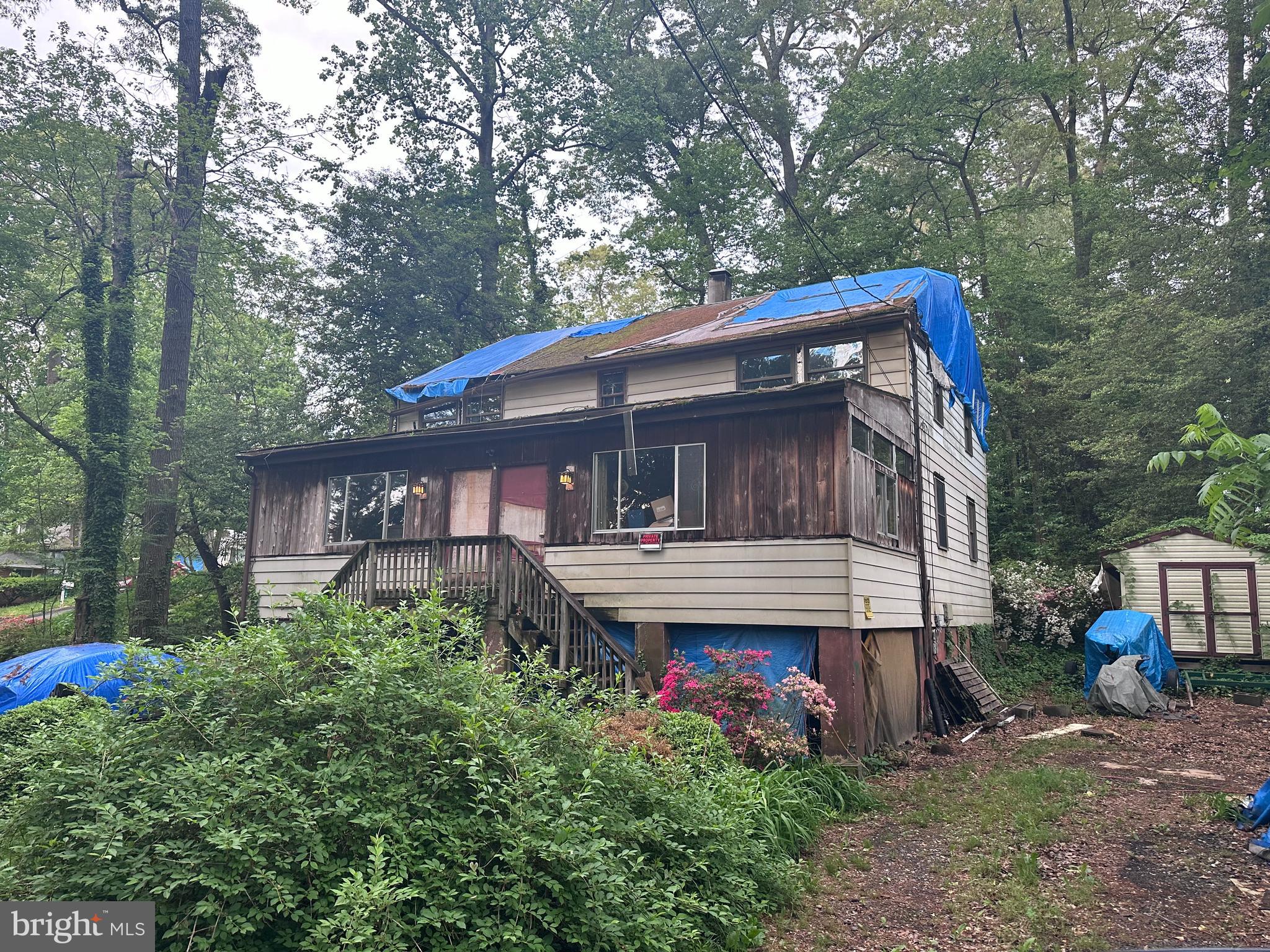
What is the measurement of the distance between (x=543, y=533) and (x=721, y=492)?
323 cm

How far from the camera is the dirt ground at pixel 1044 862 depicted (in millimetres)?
5188

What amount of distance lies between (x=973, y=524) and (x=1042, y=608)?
3372 mm

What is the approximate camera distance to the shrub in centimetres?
848

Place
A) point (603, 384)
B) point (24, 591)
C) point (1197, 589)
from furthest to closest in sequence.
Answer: point (24, 591)
point (1197, 589)
point (603, 384)

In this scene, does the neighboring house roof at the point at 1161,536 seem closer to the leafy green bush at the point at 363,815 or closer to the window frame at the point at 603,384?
the window frame at the point at 603,384

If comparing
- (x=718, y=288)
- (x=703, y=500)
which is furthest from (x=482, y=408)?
(x=703, y=500)

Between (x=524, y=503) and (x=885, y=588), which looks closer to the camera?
(x=885, y=588)

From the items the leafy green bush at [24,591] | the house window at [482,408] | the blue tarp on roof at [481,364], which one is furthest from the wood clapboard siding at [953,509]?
the leafy green bush at [24,591]

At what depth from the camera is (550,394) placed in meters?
16.5

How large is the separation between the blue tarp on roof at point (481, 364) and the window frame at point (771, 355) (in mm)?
5092

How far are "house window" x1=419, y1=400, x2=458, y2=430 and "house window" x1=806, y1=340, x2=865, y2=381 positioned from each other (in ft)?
28.6

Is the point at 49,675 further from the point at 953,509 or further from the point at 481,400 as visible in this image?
the point at 953,509

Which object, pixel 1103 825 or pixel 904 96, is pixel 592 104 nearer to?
pixel 904 96
